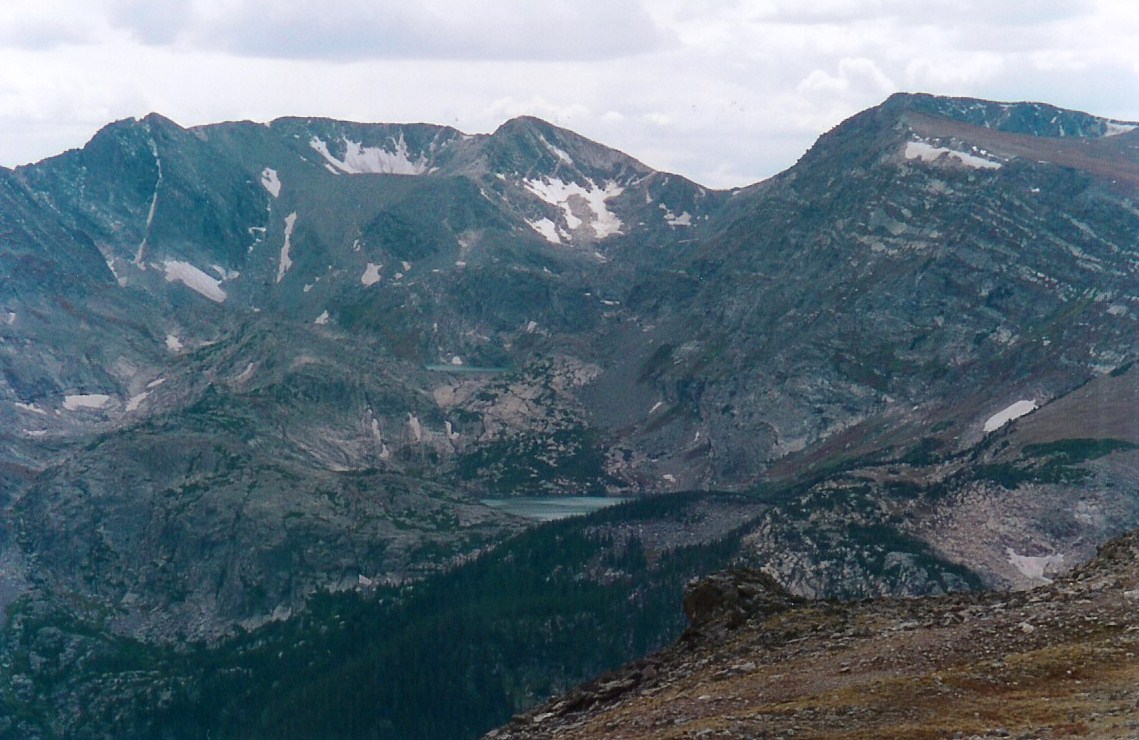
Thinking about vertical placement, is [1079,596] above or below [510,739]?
above

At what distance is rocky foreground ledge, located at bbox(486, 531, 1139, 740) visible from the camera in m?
51.8

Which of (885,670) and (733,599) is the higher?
(733,599)

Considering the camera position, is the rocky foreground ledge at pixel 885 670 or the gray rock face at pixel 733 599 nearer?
the rocky foreground ledge at pixel 885 670

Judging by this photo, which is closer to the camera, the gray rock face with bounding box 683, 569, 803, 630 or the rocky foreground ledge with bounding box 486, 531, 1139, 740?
the rocky foreground ledge with bounding box 486, 531, 1139, 740

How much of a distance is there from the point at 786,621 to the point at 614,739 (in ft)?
43.2

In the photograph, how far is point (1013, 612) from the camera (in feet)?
204

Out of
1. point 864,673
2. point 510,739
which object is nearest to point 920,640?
point 864,673

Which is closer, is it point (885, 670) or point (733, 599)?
point (885, 670)

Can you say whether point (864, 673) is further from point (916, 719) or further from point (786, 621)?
point (786, 621)

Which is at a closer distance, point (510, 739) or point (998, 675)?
point (998, 675)

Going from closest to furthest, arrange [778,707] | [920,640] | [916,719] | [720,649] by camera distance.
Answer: [916,719] < [778,707] < [920,640] < [720,649]

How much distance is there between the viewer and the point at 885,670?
58031mm

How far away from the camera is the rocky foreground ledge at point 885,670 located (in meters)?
51.8

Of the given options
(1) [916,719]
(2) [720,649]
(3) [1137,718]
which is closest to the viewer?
(3) [1137,718]
